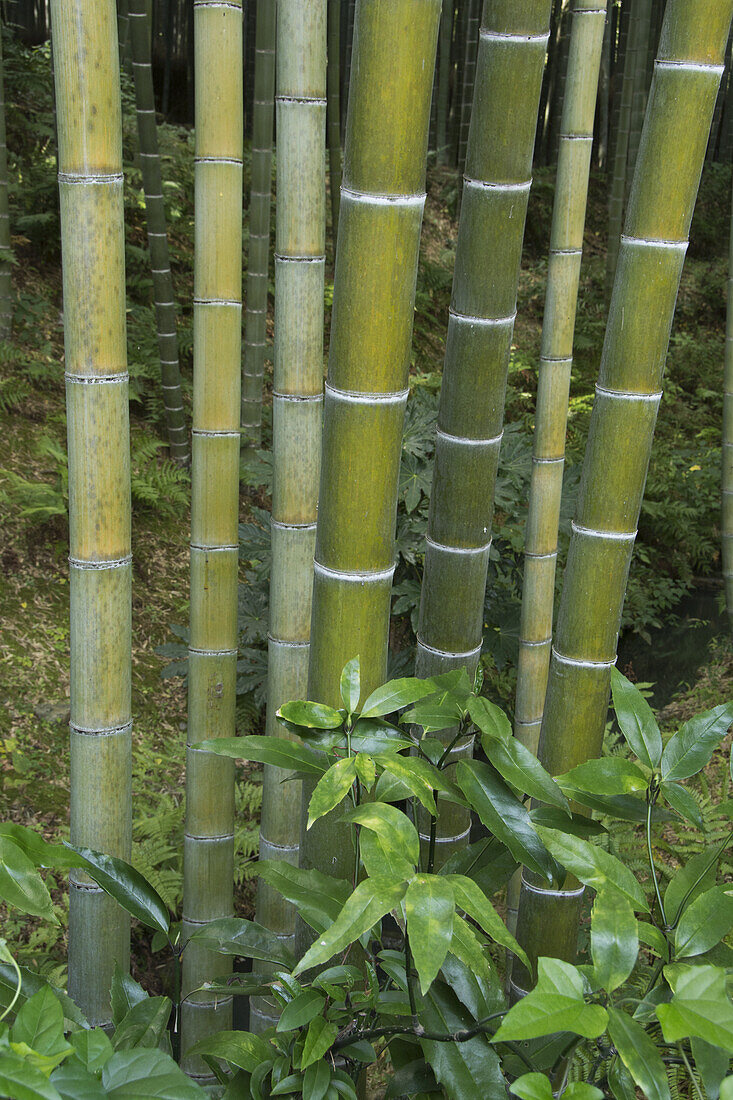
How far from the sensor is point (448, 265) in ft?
27.0

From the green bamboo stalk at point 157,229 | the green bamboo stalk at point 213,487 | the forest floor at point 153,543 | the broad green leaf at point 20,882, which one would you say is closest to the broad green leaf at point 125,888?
the broad green leaf at point 20,882

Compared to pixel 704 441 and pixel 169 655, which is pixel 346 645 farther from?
pixel 704 441

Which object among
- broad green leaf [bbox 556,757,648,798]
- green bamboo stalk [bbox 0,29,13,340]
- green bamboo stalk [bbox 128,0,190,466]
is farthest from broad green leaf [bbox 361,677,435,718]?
green bamboo stalk [bbox 0,29,13,340]

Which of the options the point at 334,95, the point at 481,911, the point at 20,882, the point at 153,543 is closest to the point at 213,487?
the point at 20,882

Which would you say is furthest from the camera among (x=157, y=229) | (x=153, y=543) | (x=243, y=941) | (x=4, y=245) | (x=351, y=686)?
(x=4, y=245)

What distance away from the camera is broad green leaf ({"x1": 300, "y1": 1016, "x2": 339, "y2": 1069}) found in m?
0.71

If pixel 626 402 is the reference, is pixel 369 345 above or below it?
above

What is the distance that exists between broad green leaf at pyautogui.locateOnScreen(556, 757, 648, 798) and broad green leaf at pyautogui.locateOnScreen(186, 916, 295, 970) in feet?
1.21

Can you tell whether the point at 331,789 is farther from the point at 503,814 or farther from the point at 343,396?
the point at 343,396

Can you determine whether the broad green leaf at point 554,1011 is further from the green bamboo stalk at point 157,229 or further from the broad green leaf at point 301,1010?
the green bamboo stalk at point 157,229

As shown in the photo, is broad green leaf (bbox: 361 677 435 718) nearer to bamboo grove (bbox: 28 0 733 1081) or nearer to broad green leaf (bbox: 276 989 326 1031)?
bamboo grove (bbox: 28 0 733 1081)

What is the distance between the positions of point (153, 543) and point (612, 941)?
4.56 metres

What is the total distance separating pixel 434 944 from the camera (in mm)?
607

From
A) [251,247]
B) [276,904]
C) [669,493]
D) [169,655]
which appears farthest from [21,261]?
[276,904]
